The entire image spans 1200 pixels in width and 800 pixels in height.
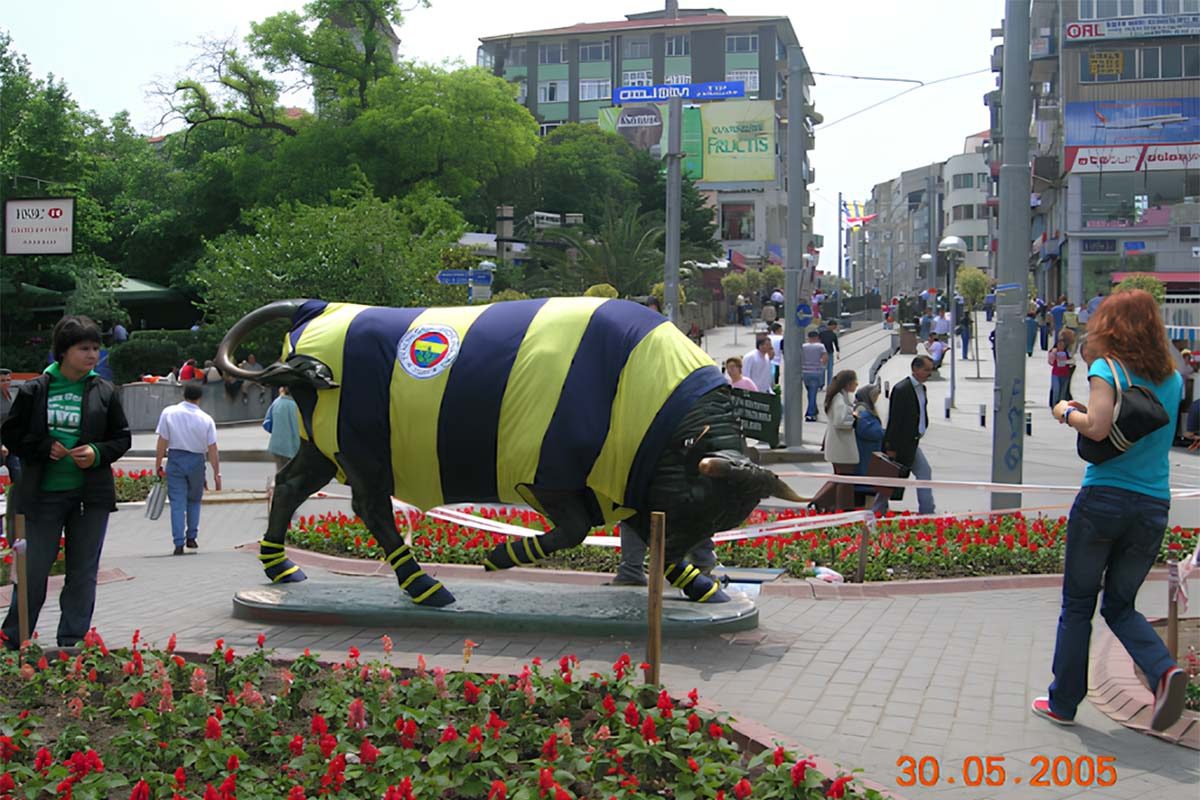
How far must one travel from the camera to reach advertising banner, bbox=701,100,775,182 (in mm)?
83750

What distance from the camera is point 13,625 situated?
7.00m

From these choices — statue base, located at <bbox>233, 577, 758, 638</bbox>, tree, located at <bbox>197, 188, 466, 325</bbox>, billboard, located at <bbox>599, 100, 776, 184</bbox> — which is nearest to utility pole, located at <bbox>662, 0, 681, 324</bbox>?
tree, located at <bbox>197, 188, 466, 325</bbox>

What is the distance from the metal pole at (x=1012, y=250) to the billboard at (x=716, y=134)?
230 ft

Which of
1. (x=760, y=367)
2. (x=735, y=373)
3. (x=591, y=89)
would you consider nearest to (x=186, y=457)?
(x=735, y=373)

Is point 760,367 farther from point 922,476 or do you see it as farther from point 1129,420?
point 1129,420

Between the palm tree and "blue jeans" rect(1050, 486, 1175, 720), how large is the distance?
42.3 metres

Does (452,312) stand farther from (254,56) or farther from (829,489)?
(254,56)

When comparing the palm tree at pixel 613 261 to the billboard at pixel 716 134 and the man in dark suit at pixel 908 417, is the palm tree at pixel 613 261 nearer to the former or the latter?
the billboard at pixel 716 134

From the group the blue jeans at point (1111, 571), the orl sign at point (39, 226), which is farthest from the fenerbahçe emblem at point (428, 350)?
the orl sign at point (39, 226)

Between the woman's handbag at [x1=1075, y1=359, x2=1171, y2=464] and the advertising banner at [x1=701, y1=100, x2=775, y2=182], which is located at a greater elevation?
the advertising banner at [x1=701, y1=100, x2=775, y2=182]

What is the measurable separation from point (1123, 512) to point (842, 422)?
675 cm

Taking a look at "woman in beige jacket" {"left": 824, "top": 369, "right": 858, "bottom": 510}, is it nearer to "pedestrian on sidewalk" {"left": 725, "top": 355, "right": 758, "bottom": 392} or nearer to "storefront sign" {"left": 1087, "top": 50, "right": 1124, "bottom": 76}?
"pedestrian on sidewalk" {"left": 725, "top": 355, "right": 758, "bottom": 392}

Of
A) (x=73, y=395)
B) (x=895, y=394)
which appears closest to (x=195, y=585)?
(x=73, y=395)

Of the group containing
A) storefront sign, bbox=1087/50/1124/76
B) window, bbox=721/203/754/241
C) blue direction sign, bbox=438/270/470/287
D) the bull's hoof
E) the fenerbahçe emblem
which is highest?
storefront sign, bbox=1087/50/1124/76
